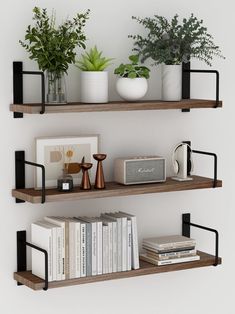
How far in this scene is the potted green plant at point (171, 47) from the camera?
9.09 feet

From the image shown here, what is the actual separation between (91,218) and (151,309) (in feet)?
1.72

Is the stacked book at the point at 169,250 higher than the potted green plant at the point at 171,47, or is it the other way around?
the potted green plant at the point at 171,47

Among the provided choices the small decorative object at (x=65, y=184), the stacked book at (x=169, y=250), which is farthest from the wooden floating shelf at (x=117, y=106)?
the stacked book at (x=169, y=250)

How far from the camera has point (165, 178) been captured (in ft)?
9.26

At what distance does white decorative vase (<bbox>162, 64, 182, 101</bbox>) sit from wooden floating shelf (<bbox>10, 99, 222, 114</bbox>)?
0.11 ft

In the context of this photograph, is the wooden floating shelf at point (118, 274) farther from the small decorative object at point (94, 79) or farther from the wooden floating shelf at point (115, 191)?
the small decorative object at point (94, 79)

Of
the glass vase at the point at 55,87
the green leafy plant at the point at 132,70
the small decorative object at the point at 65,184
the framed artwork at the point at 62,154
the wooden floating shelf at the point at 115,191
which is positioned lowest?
the wooden floating shelf at the point at 115,191

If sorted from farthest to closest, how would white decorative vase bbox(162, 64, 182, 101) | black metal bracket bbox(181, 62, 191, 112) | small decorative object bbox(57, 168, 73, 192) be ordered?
black metal bracket bbox(181, 62, 191, 112), white decorative vase bbox(162, 64, 182, 101), small decorative object bbox(57, 168, 73, 192)

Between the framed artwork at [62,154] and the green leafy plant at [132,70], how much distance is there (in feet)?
0.82

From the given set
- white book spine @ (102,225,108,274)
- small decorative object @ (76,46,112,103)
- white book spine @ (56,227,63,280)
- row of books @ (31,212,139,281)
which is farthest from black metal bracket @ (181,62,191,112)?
white book spine @ (56,227,63,280)

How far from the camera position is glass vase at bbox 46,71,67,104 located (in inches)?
101

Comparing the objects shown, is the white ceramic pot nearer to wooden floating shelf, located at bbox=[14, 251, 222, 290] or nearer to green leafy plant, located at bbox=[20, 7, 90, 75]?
green leafy plant, located at bbox=[20, 7, 90, 75]

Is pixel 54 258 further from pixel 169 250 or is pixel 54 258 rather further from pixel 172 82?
pixel 172 82

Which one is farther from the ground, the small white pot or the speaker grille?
the small white pot
